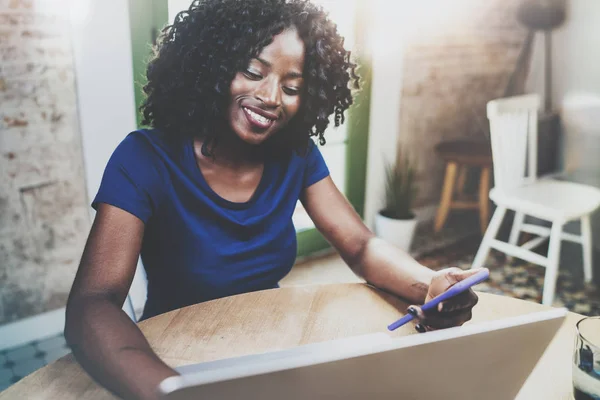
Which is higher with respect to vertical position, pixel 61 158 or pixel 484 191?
pixel 61 158

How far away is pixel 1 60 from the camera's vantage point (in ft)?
5.47

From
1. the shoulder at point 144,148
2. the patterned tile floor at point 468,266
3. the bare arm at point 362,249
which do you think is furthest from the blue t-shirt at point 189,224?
the patterned tile floor at point 468,266

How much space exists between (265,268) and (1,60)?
1.09 meters

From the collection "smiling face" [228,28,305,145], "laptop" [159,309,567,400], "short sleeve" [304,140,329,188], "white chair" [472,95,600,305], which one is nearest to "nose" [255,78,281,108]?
"smiling face" [228,28,305,145]

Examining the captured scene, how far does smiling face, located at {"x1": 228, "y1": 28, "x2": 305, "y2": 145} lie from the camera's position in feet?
3.86

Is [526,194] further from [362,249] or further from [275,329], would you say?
[275,329]

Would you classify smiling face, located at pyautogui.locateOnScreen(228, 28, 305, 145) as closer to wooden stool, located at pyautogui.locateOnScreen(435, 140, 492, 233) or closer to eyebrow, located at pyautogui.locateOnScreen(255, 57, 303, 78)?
eyebrow, located at pyautogui.locateOnScreen(255, 57, 303, 78)

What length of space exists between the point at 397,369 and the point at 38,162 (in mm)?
1614

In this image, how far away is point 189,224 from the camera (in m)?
1.17

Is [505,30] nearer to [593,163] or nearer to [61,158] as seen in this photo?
[593,163]

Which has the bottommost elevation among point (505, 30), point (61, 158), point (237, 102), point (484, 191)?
point (484, 191)

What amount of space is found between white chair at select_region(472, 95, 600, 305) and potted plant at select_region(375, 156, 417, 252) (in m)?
0.41

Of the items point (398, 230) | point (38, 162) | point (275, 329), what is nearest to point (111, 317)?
point (275, 329)

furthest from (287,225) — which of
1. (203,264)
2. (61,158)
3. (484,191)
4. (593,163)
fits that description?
(593,163)
